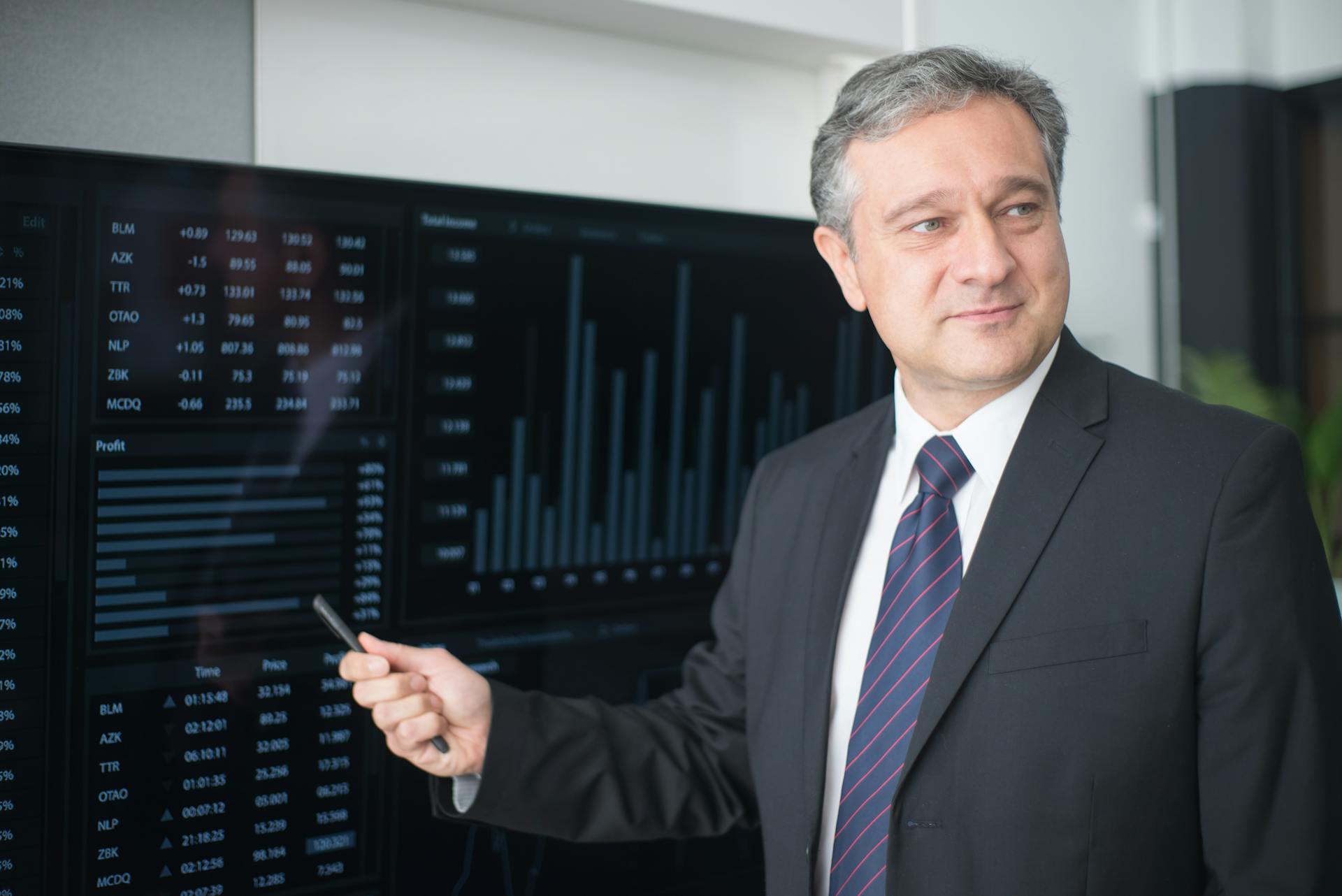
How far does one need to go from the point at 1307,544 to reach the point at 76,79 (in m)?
1.73

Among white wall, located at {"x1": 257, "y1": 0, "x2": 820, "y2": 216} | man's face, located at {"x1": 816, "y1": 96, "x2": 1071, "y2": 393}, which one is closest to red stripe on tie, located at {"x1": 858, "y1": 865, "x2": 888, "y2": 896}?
man's face, located at {"x1": 816, "y1": 96, "x2": 1071, "y2": 393}

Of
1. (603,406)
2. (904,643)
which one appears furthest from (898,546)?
(603,406)

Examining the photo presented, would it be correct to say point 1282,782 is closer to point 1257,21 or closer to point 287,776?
point 287,776

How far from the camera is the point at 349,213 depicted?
4.89 feet

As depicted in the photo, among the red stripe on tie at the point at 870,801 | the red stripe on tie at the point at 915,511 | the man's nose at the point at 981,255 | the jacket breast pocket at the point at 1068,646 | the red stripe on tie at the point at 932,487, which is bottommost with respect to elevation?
the red stripe on tie at the point at 870,801

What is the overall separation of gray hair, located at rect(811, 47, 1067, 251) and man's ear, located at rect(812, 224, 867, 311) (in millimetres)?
50

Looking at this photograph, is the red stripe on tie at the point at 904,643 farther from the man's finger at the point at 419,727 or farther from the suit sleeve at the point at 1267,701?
the man's finger at the point at 419,727

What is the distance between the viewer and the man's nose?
1.20m

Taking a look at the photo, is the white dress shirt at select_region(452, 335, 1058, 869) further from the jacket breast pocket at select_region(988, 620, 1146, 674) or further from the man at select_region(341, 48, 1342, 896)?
the jacket breast pocket at select_region(988, 620, 1146, 674)

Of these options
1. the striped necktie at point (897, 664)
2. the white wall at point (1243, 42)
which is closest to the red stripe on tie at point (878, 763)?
the striped necktie at point (897, 664)

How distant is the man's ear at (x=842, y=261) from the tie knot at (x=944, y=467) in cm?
23

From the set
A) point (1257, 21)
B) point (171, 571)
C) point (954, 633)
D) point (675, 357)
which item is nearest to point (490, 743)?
point (171, 571)

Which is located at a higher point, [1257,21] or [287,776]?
[1257,21]

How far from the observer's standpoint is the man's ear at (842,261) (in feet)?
4.65
